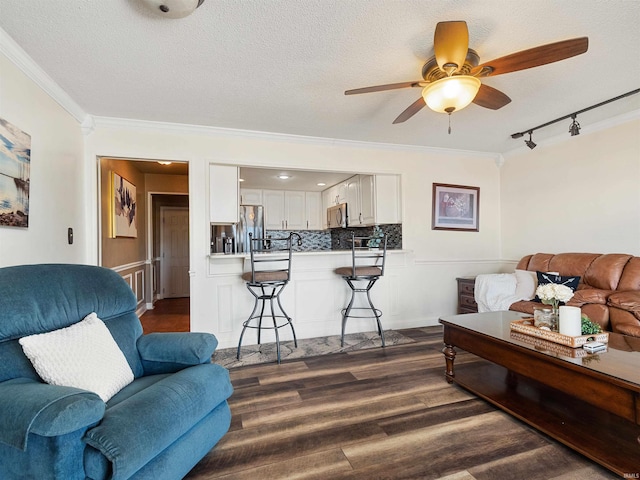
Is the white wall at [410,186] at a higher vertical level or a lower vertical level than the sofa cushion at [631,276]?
higher

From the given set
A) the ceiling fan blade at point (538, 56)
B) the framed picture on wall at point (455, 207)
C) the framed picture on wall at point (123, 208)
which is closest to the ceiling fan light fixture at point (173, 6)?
the ceiling fan blade at point (538, 56)

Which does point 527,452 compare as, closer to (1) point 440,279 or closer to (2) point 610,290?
(2) point 610,290

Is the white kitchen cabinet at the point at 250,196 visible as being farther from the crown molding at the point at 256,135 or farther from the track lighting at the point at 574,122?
the track lighting at the point at 574,122

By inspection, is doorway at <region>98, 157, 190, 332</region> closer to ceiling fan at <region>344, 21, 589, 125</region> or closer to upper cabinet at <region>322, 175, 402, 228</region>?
upper cabinet at <region>322, 175, 402, 228</region>

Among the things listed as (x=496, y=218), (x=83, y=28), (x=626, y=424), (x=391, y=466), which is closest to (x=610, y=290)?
(x=626, y=424)

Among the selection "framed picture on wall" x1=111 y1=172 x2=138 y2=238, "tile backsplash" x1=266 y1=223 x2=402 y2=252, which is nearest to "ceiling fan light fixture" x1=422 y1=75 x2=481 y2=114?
"tile backsplash" x1=266 y1=223 x2=402 y2=252

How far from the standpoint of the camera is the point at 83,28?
181cm

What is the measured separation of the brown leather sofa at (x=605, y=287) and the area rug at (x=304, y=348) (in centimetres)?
148

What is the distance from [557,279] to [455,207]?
1.57 metres

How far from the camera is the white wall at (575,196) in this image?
125 inches

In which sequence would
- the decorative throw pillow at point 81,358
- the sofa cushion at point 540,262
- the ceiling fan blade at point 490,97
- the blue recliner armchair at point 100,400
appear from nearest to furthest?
the blue recliner armchair at point 100,400, the decorative throw pillow at point 81,358, the ceiling fan blade at point 490,97, the sofa cushion at point 540,262

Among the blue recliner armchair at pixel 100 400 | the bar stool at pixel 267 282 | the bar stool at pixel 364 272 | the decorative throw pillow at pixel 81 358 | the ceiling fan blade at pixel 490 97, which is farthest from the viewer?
the bar stool at pixel 364 272

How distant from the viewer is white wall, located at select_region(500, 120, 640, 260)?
3164 millimetres

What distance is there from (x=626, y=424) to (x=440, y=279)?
257 cm
